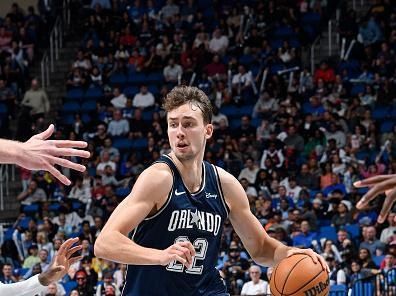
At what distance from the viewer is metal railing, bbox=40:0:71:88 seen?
80.8 feet

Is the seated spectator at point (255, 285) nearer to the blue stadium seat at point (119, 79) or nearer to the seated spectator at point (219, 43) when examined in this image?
the seated spectator at point (219, 43)

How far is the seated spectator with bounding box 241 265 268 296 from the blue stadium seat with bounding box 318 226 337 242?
1751 millimetres

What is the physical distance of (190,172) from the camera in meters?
6.86

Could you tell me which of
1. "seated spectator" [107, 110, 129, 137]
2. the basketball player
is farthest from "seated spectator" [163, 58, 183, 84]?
the basketball player

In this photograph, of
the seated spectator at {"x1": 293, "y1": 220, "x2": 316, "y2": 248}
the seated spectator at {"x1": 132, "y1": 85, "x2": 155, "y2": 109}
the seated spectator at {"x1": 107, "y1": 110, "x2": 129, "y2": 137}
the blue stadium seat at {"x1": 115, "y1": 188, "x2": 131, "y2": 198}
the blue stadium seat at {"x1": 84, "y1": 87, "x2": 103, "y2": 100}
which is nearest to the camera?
the seated spectator at {"x1": 293, "y1": 220, "x2": 316, "y2": 248}

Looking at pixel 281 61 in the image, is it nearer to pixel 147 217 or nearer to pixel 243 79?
pixel 243 79

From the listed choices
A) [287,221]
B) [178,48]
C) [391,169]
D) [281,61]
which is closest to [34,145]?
[287,221]

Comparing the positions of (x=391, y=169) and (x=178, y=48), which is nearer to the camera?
(x=391, y=169)

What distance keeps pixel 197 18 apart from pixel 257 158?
5.86 meters

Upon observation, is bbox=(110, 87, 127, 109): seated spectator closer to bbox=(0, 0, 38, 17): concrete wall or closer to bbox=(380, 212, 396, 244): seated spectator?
bbox=(0, 0, 38, 17): concrete wall

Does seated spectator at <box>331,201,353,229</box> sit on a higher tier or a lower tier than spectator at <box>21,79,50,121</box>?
lower

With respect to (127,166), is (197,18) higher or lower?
higher

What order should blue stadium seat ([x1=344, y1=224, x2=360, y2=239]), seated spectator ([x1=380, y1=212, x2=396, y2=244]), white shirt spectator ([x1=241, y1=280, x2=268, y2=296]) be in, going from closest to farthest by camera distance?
white shirt spectator ([x1=241, y1=280, x2=268, y2=296]) < seated spectator ([x1=380, y1=212, x2=396, y2=244]) < blue stadium seat ([x1=344, y1=224, x2=360, y2=239])

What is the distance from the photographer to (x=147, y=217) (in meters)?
6.59
